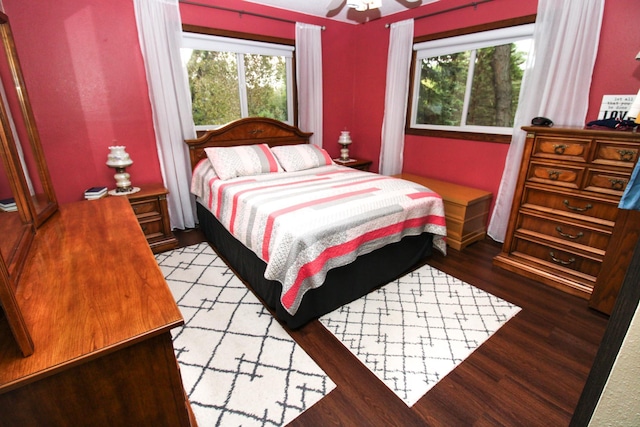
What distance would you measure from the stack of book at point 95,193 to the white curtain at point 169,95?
Answer: 625mm

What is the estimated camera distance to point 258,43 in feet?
11.8

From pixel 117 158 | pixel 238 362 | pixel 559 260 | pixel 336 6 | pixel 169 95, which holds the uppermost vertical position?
pixel 336 6

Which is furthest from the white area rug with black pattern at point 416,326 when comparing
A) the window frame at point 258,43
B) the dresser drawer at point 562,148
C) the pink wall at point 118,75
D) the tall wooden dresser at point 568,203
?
the window frame at point 258,43

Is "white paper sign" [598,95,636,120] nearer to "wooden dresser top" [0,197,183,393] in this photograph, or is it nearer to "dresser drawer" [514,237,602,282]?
"dresser drawer" [514,237,602,282]

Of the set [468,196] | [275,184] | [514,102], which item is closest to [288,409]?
[275,184]

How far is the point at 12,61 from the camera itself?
144 centimetres

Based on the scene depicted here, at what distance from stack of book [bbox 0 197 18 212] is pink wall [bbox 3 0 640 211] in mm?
2091

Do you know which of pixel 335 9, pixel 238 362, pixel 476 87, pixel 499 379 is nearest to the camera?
pixel 499 379

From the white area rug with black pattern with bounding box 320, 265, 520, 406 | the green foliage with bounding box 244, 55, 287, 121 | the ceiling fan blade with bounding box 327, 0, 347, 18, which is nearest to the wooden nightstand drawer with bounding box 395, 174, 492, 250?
the white area rug with black pattern with bounding box 320, 265, 520, 406

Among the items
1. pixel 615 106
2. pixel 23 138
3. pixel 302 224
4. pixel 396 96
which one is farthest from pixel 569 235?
pixel 23 138

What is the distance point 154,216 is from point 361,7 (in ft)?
8.36

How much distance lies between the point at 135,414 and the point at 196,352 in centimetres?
102

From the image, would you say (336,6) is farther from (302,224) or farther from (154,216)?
(154,216)

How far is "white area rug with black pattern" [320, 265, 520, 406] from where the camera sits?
5.67 ft
